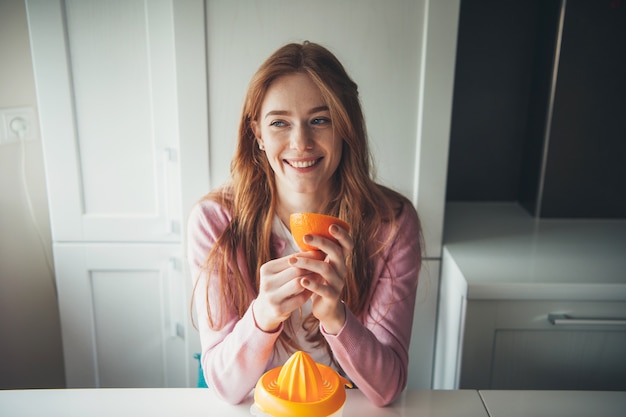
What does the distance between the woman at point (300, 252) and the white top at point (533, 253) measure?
0.29 meters

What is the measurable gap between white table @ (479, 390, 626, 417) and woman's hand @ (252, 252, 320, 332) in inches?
14.1

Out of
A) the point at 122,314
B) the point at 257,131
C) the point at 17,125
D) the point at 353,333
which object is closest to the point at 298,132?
the point at 257,131

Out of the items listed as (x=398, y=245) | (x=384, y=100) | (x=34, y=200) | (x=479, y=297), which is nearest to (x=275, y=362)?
(x=398, y=245)

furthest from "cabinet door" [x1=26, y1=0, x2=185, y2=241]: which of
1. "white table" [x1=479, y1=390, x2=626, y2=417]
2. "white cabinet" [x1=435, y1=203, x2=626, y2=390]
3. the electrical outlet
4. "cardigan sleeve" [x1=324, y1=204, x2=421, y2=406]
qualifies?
"white table" [x1=479, y1=390, x2=626, y2=417]

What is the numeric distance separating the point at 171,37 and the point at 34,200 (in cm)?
72

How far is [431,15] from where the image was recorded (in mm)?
1312

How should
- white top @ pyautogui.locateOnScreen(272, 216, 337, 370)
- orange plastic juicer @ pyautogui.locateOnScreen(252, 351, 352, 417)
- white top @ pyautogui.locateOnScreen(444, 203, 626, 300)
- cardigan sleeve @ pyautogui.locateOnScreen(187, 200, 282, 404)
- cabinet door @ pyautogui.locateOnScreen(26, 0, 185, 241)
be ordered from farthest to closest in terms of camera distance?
cabinet door @ pyautogui.locateOnScreen(26, 0, 185, 241) → white top @ pyautogui.locateOnScreen(444, 203, 626, 300) → white top @ pyautogui.locateOnScreen(272, 216, 337, 370) → cardigan sleeve @ pyautogui.locateOnScreen(187, 200, 282, 404) → orange plastic juicer @ pyautogui.locateOnScreen(252, 351, 352, 417)

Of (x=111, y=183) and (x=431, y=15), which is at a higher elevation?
(x=431, y=15)

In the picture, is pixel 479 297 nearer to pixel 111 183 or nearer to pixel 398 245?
pixel 398 245

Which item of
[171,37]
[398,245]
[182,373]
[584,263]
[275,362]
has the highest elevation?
[171,37]

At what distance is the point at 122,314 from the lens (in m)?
1.57

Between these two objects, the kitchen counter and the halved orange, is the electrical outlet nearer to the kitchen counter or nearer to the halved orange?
the kitchen counter

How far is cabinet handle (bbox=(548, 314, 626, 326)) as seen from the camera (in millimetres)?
1275

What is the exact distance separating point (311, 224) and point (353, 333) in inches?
10.0
